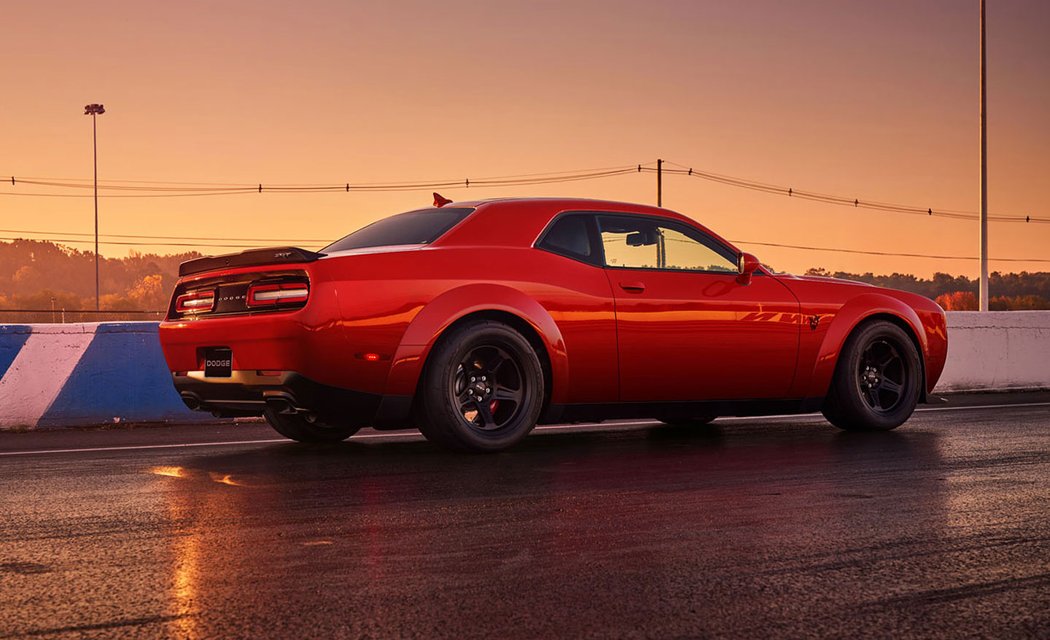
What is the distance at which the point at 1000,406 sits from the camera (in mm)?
11750

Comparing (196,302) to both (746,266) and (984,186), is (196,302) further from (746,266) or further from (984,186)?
(984,186)

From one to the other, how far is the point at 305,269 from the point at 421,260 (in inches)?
27.0

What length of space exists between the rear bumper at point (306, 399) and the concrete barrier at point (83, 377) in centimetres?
354

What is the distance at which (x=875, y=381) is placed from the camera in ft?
30.5

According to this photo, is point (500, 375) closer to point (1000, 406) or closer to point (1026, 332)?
point (1000, 406)

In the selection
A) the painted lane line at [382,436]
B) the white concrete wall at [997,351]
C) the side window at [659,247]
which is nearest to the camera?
the side window at [659,247]

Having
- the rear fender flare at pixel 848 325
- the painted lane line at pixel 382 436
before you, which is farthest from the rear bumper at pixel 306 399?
the rear fender flare at pixel 848 325

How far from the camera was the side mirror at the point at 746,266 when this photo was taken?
840 cm

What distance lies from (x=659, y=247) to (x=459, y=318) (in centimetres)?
176

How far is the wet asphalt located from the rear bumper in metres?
0.30

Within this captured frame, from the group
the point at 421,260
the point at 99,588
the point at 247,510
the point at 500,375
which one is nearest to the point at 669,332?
the point at 500,375

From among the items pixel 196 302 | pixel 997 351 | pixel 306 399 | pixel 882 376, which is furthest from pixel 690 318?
pixel 997 351

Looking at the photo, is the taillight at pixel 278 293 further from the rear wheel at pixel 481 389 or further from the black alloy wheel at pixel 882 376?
the black alloy wheel at pixel 882 376

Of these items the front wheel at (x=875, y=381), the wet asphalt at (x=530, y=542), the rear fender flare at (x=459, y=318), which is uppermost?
the rear fender flare at (x=459, y=318)
